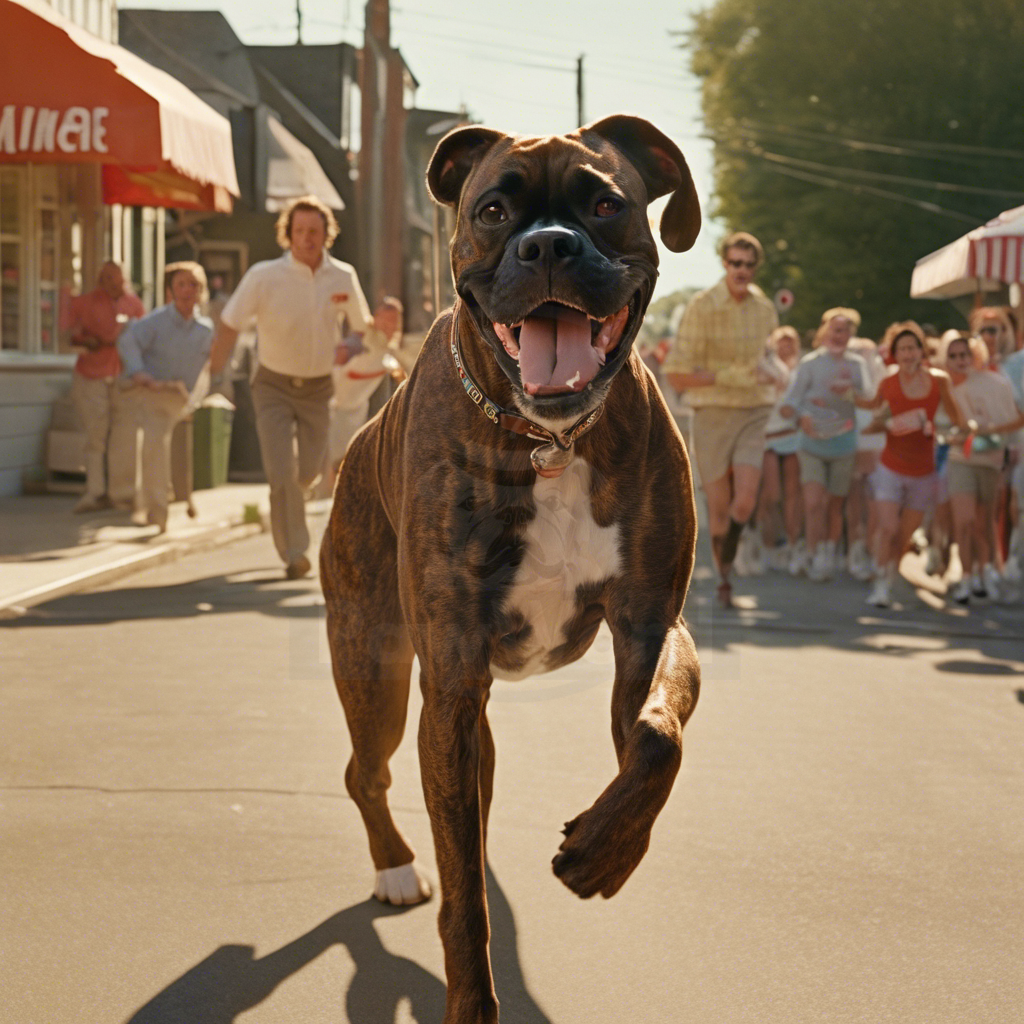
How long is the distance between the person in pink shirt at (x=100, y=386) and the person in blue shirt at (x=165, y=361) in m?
0.79

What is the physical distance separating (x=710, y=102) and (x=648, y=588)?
4099cm

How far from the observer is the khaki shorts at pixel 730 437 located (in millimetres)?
10492

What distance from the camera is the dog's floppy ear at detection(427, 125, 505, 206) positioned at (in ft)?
12.1

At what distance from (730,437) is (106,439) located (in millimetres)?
6038

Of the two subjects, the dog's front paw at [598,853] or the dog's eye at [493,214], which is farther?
the dog's eye at [493,214]

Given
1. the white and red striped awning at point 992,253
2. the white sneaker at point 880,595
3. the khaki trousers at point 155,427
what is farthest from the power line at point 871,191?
the white sneaker at point 880,595

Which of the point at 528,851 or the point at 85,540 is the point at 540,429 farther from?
the point at 85,540

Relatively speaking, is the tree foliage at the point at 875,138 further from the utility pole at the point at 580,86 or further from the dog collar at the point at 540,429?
the dog collar at the point at 540,429

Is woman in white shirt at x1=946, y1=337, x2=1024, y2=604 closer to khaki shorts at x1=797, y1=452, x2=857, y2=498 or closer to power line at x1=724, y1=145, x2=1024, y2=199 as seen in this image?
khaki shorts at x1=797, y1=452, x2=857, y2=498

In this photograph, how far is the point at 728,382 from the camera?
1031cm

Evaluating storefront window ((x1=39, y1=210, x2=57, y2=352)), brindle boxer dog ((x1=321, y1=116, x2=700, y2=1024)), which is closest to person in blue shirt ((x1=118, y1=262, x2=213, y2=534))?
storefront window ((x1=39, y1=210, x2=57, y2=352))

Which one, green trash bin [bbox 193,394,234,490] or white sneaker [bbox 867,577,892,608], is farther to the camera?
green trash bin [bbox 193,394,234,490]

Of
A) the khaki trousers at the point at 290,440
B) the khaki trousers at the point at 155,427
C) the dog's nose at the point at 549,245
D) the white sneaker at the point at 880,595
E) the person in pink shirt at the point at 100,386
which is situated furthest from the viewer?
the person in pink shirt at the point at 100,386

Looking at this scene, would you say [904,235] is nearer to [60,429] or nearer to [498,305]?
[60,429]
